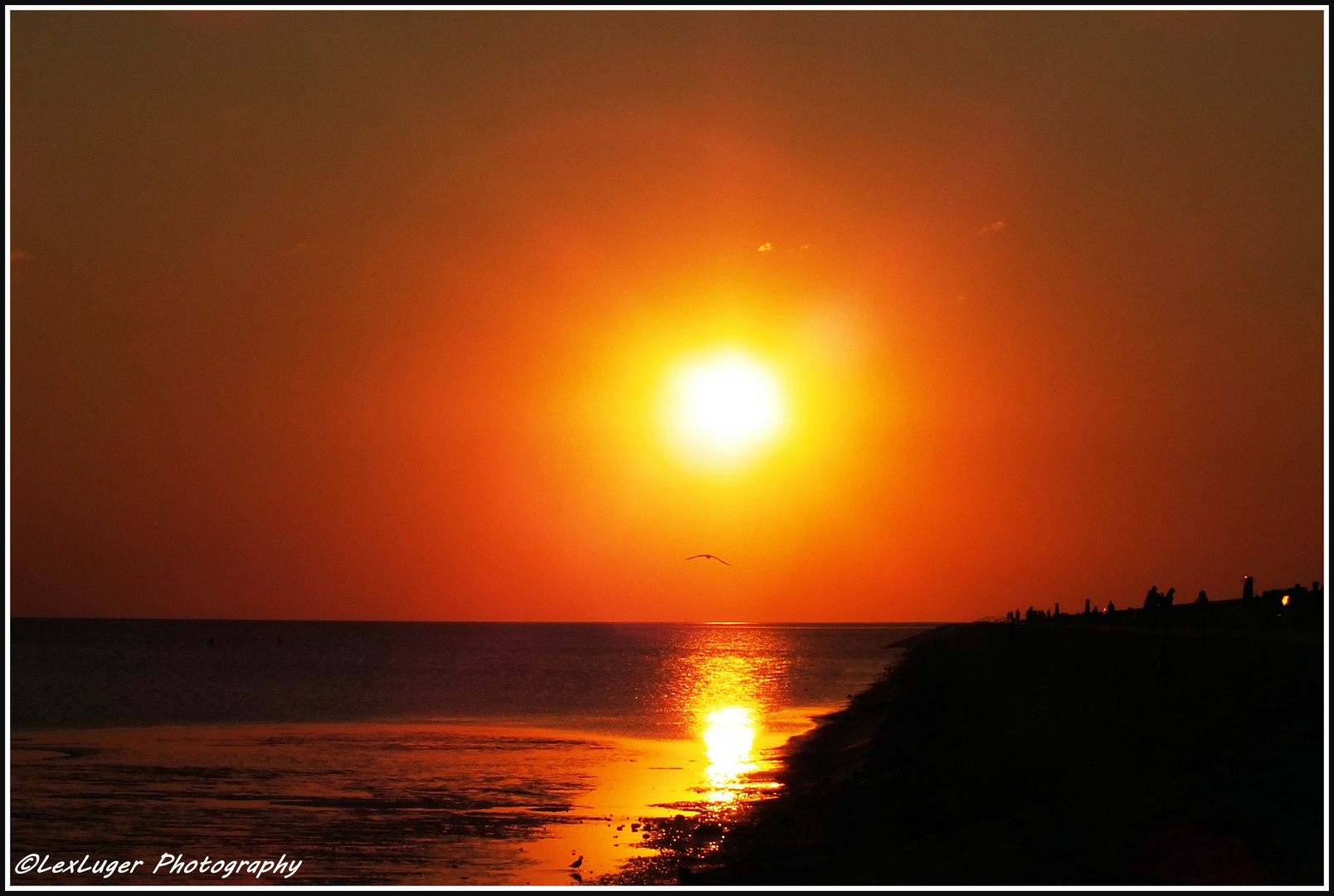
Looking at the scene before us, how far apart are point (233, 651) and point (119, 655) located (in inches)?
921

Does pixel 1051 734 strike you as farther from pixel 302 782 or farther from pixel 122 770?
pixel 122 770

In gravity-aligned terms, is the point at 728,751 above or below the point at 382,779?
above

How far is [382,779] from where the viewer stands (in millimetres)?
37750

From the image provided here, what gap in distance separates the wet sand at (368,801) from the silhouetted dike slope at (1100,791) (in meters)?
3.88

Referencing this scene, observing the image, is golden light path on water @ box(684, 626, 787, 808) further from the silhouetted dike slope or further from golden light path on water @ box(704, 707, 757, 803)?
the silhouetted dike slope

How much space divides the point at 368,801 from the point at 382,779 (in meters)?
4.87

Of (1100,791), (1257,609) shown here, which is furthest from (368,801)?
(1257,609)

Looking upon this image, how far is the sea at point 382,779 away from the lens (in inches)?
998

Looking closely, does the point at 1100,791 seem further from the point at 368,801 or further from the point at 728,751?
the point at 728,751

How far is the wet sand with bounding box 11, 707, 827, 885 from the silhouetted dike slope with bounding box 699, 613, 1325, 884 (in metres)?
3.88

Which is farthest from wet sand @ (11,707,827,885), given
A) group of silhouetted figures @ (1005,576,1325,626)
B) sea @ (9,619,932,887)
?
group of silhouetted figures @ (1005,576,1325,626)

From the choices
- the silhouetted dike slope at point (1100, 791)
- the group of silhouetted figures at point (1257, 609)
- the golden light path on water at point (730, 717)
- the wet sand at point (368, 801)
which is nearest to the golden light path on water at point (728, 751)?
the golden light path on water at point (730, 717)

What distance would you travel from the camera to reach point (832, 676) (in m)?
113

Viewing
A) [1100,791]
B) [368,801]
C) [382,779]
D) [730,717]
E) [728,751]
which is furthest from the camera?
[730,717]
